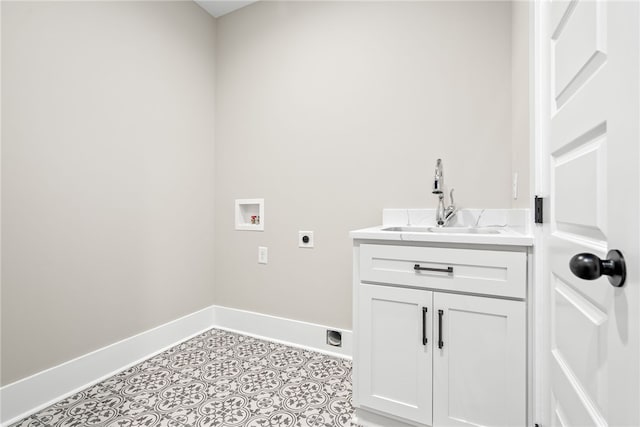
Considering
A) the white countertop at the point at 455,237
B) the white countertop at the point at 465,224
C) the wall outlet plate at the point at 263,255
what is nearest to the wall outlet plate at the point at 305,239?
the wall outlet plate at the point at 263,255

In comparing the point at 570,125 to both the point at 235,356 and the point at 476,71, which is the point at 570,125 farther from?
the point at 235,356

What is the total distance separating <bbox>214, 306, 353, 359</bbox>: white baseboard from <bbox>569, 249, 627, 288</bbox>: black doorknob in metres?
1.67

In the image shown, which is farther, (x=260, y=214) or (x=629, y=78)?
(x=260, y=214)

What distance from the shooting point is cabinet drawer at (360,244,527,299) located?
1.15m

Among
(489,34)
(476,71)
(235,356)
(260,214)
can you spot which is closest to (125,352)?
(235,356)

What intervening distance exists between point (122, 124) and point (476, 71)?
82.2 inches

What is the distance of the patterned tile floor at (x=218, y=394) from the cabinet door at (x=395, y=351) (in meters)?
0.25

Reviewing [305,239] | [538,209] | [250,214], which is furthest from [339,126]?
[538,209]

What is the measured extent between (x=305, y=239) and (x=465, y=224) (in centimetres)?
102

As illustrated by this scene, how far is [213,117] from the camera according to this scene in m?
2.58

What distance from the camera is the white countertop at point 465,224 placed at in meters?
1.17

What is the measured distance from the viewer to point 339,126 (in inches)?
82.3

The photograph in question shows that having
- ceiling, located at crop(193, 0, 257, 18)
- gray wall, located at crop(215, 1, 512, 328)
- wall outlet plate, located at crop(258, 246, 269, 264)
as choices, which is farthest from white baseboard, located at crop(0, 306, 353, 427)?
ceiling, located at crop(193, 0, 257, 18)

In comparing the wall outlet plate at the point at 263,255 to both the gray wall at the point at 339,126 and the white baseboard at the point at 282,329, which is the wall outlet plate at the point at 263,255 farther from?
the white baseboard at the point at 282,329
